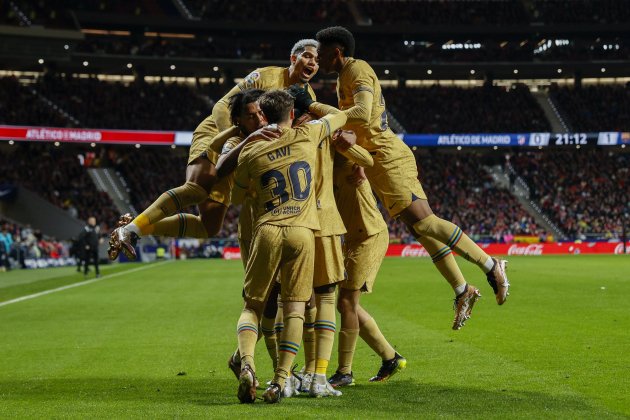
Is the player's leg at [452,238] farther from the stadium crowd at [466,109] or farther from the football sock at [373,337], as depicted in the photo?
the stadium crowd at [466,109]

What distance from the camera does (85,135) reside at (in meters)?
52.9

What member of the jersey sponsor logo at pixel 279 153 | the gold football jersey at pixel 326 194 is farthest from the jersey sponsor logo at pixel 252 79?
the jersey sponsor logo at pixel 279 153

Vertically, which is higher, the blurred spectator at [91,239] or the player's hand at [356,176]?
the player's hand at [356,176]

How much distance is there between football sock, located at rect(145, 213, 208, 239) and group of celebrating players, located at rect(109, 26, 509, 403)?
12 millimetres

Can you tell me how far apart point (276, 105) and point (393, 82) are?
205 feet

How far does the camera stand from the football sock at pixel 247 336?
6571mm

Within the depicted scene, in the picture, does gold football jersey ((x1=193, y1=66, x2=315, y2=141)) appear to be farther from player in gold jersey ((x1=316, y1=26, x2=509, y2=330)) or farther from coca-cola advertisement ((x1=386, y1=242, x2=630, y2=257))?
coca-cola advertisement ((x1=386, y1=242, x2=630, y2=257))

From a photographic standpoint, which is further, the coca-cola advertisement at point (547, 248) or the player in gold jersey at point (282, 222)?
the coca-cola advertisement at point (547, 248)

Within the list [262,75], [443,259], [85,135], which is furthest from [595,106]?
[262,75]

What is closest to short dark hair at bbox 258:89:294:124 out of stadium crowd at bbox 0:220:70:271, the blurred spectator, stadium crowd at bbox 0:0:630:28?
the blurred spectator

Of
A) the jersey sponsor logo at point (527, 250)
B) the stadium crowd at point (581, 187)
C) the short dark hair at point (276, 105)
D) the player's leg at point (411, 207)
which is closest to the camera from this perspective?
the short dark hair at point (276, 105)

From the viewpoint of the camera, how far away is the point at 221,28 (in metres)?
62.5

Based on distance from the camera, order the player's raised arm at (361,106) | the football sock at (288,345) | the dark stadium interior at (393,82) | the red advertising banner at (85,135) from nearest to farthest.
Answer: the football sock at (288,345) → the player's raised arm at (361,106) → the red advertising banner at (85,135) → the dark stadium interior at (393,82)

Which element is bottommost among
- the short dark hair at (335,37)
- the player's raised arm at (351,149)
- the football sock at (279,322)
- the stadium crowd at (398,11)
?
the football sock at (279,322)
